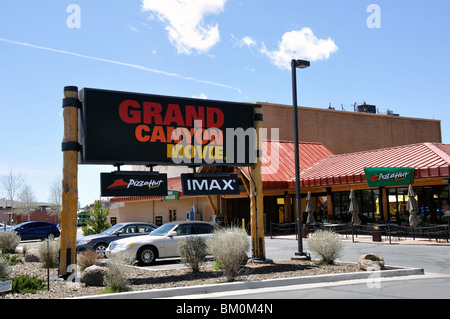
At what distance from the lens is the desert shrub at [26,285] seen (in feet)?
32.4

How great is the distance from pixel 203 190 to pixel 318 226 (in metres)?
15.5

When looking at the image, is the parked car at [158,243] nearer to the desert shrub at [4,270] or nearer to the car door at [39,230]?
the desert shrub at [4,270]

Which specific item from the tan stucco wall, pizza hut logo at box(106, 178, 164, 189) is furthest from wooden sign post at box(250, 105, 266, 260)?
the tan stucco wall

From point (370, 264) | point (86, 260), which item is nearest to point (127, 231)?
point (86, 260)

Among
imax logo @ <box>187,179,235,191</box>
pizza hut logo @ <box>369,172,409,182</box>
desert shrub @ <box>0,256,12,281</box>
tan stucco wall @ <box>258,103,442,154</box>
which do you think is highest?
tan stucco wall @ <box>258,103,442,154</box>

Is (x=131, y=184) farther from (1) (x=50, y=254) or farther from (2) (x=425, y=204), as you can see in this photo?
(2) (x=425, y=204)

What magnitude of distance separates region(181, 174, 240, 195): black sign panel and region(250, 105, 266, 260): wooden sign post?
94 cm

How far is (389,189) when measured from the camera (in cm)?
2677

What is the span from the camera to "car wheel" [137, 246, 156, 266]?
15117 millimetres

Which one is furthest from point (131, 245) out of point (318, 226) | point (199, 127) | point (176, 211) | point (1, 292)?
point (176, 211)

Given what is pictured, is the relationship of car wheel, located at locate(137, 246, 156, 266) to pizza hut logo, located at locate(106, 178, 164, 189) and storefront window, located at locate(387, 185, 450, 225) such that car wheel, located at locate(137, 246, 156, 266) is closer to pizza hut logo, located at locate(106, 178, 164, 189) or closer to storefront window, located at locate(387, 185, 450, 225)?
pizza hut logo, located at locate(106, 178, 164, 189)

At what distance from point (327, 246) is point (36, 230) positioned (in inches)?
1023

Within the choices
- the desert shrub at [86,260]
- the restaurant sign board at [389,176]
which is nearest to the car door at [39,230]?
the desert shrub at [86,260]
